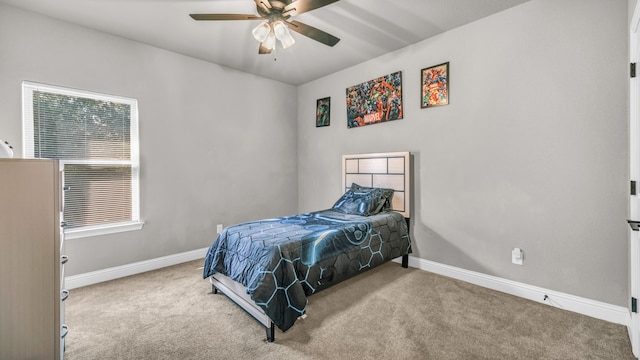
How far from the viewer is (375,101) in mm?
3635

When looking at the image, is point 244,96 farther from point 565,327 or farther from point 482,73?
point 565,327

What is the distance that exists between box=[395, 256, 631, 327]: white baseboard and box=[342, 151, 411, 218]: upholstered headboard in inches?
29.8

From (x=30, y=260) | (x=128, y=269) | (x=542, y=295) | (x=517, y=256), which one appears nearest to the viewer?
(x=30, y=260)

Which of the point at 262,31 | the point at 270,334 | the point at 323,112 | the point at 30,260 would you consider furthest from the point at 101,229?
the point at 323,112

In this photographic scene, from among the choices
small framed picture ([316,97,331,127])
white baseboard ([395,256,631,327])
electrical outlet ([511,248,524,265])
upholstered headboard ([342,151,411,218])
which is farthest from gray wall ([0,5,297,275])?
electrical outlet ([511,248,524,265])

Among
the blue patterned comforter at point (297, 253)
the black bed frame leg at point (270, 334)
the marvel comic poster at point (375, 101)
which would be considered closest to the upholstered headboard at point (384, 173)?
the blue patterned comforter at point (297, 253)

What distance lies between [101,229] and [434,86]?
395 centimetres

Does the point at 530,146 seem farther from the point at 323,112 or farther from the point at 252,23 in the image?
the point at 252,23

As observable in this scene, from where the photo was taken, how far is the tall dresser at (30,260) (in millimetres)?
1264

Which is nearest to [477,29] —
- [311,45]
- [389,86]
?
[389,86]

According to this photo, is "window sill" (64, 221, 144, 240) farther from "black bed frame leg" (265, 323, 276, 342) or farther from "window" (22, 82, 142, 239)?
"black bed frame leg" (265, 323, 276, 342)

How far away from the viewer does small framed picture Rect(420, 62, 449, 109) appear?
298 cm

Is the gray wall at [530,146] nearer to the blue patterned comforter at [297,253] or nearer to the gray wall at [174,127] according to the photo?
the blue patterned comforter at [297,253]

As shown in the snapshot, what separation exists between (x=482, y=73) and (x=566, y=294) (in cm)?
213
